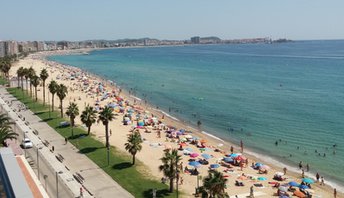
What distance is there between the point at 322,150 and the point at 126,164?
32636 millimetres

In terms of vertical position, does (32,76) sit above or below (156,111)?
above

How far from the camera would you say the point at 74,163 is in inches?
1895

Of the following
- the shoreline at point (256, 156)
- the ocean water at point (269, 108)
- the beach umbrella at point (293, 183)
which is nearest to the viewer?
the beach umbrella at point (293, 183)

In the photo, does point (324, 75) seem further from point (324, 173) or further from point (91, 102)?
point (324, 173)

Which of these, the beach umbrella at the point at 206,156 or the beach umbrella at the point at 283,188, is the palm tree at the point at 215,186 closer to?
the beach umbrella at the point at 283,188

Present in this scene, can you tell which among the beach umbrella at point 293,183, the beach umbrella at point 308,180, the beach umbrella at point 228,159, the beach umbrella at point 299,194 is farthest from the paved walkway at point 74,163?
the beach umbrella at point 308,180

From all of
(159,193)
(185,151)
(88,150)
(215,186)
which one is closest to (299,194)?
(159,193)

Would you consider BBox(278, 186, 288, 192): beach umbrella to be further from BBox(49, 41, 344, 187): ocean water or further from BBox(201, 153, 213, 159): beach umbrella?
BBox(201, 153, 213, 159): beach umbrella

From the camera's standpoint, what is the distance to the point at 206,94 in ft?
374

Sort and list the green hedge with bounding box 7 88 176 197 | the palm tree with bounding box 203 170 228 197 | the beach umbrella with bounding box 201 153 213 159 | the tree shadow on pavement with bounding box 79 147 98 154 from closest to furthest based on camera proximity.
Result: the palm tree with bounding box 203 170 228 197 < the green hedge with bounding box 7 88 176 197 < the tree shadow on pavement with bounding box 79 147 98 154 < the beach umbrella with bounding box 201 153 213 159

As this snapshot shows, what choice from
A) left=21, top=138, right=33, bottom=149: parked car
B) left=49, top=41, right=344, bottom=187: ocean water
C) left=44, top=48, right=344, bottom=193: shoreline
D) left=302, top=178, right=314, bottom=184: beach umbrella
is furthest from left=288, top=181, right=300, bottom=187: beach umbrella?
left=21, top=138, right=33, bottom=149: parked car

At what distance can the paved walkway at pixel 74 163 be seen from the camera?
1580 inches

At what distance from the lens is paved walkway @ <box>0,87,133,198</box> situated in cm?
4014

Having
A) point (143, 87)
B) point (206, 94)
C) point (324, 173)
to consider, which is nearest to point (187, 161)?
point (324, 173)
